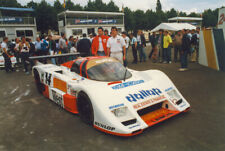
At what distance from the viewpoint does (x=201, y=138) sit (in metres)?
2.74

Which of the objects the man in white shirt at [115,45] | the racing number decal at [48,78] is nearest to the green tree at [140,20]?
the man in white shirt at [115,45]

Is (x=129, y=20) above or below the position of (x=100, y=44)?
above

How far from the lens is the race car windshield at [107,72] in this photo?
12.4 ft

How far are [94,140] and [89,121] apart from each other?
19.5 inches

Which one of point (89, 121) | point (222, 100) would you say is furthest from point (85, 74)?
point (222, 100)

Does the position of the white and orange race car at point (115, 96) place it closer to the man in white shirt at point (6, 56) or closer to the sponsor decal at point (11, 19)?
the man in white shirt at point (6, 56)

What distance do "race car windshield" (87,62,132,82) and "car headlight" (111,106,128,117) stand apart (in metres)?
0.86

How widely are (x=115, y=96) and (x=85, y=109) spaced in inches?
26.1

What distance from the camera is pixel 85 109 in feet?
11.1

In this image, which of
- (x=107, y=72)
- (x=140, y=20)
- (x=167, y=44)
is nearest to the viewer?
(x=107, y=72)

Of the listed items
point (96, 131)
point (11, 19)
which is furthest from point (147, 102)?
point (11, 19)

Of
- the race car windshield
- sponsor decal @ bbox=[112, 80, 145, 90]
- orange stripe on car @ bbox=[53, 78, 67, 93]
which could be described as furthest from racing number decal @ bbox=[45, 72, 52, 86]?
sponsor decal @ bbox=[112, 80, 145, 90]

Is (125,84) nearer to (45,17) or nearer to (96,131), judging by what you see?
(96,131)

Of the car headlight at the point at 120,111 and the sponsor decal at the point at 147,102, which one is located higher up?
the sponsor decal at the point at 147,102
